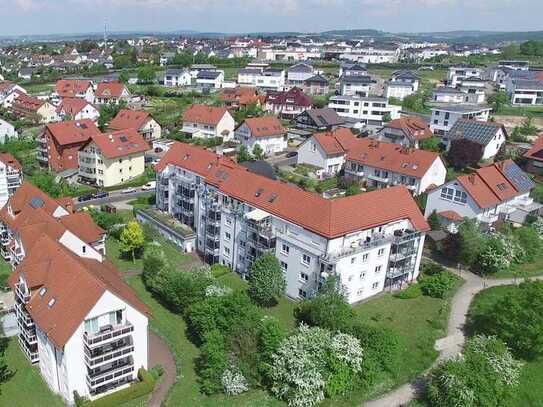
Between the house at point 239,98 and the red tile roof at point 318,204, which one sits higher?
the red tile roof at point 318,204

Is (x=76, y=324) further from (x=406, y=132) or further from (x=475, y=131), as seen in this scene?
(x=475, y=131)

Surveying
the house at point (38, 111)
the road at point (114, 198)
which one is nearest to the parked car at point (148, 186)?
the road at point (114, 198)

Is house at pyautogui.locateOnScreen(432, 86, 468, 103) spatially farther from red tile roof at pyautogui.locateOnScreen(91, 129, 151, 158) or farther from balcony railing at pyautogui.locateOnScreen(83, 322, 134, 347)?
balcony railing at pyautogui.locateOnScreen(83, 322, 134, 347)

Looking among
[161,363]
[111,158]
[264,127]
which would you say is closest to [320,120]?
[264,127]

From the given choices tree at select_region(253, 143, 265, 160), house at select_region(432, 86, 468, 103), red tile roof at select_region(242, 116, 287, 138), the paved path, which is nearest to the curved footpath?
the paved path

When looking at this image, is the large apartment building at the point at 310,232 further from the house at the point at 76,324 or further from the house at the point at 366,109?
the house at the point at 366,109

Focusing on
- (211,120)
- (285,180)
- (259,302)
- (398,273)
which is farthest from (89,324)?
(211,120)

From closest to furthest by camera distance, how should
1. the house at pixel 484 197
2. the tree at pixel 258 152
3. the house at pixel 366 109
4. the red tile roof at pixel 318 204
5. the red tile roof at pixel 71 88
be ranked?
the red tile roof at pixel 318 204 < the house at pixel 484 197 < the tree at pixel 258 152 < the house at pixel 366 109 < the red tile roof at pixel 71 88
